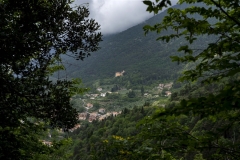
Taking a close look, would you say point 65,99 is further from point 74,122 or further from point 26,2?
point 26,2

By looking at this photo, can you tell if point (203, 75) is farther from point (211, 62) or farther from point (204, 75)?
point (211, 62)

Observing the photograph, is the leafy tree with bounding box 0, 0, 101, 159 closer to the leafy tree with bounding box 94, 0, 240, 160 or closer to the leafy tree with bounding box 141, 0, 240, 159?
the leafy tree with bounding box 94, 0, 240, 160

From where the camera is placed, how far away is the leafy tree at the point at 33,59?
6357mm

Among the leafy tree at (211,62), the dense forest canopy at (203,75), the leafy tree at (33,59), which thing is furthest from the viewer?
the leafy tree at (33,59)

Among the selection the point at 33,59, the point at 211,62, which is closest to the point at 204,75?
the point at 211,62

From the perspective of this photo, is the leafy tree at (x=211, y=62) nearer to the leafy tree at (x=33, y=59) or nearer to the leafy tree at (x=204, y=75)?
the leafy tree at (x=204, y=75)

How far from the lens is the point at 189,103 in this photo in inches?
107

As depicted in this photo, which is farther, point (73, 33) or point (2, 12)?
point (73, 33)

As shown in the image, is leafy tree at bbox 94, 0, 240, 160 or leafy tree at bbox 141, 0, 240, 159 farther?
leafy tree at bbox 94, 0, 240, 160

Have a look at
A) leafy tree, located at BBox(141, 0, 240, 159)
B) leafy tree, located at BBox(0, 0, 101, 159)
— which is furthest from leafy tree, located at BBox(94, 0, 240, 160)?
leafy tree, located at BBox(0, 0, 101, 159)

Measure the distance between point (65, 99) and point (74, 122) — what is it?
3.66 ft

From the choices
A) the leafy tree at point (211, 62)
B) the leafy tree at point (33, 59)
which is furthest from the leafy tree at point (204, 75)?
the leafy tree at point (33, 59)

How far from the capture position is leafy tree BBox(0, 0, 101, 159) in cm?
636

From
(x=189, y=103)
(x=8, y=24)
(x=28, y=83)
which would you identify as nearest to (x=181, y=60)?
(x=189, y=103)
